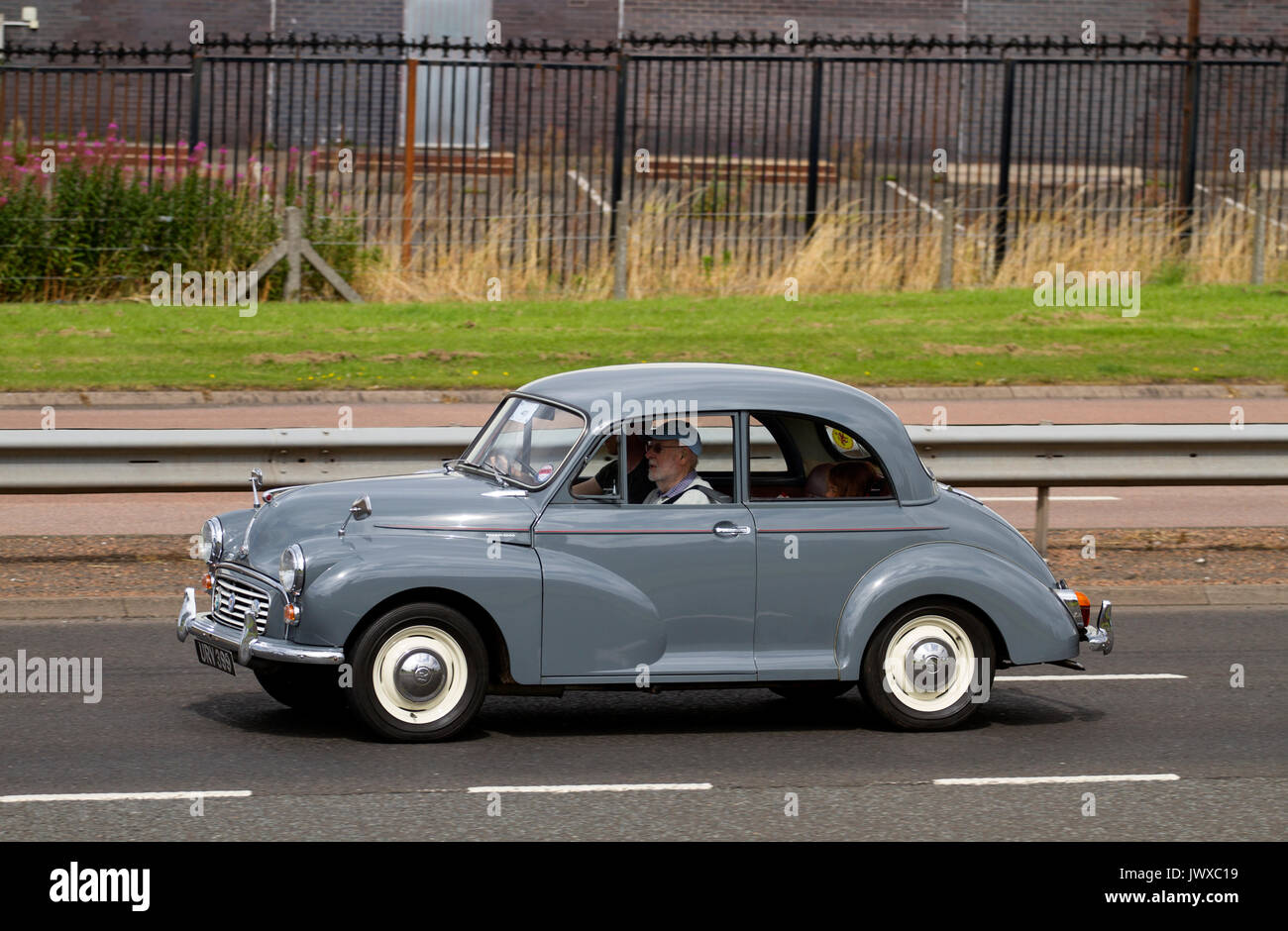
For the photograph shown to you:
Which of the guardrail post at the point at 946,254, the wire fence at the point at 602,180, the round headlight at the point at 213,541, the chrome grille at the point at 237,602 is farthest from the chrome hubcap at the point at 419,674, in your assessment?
the guardrail post at the point at 946,254

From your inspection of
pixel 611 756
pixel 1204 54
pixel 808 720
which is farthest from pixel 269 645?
pixel 1204 54

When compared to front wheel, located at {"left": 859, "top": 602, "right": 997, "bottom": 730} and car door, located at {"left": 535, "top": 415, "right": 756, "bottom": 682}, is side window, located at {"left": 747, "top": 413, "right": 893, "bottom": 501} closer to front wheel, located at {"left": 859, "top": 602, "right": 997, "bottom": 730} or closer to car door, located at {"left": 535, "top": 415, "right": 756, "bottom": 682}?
car door, located at {"left": 535, "top": 415, "right": 756, "bottom": 682}

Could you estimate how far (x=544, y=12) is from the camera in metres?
33.7

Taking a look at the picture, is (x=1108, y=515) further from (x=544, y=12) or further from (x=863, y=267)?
(x=544, y=12)

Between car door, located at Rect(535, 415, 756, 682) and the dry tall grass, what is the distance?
50.7 ft

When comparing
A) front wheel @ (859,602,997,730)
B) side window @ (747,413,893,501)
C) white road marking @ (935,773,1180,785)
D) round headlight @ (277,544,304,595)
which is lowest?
white road marking @ (935,773,1180,785)

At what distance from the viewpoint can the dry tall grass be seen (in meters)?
22.9

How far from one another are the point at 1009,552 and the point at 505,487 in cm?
213

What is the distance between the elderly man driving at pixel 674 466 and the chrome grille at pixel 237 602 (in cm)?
158

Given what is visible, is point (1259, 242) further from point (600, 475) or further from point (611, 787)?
point (611, 787)

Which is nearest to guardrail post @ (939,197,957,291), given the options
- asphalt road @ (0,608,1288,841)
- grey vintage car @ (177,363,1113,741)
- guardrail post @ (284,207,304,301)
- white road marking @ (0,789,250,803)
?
guardrail post @ (284,207,304,301)

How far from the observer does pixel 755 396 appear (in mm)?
7504

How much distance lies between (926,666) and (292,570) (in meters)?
2.60

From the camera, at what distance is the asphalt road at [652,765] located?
19.8ft
